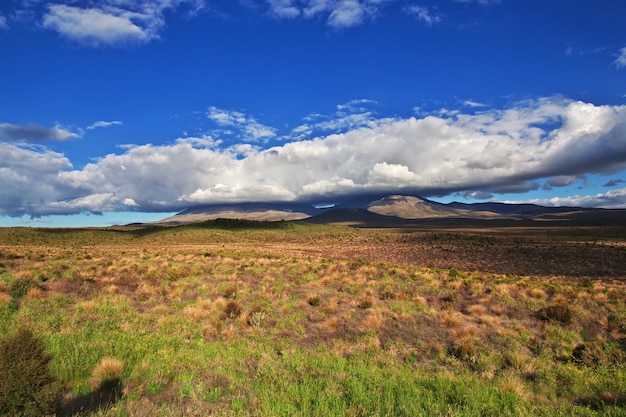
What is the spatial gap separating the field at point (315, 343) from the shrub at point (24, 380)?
1.09m

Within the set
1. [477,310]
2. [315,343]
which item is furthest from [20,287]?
[477,310]

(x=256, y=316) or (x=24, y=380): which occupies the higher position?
(x=24, y=380)

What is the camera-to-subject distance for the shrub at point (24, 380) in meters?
5.04

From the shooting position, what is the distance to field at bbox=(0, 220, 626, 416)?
6.73 m

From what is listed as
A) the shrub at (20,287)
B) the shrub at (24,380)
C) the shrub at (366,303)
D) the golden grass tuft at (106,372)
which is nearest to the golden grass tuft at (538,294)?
the shrub at (366,303)

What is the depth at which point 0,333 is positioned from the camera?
361 inches

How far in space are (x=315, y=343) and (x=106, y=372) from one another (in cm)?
575

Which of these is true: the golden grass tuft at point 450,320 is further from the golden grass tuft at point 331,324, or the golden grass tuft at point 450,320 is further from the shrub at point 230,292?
the shrub at point 230,292

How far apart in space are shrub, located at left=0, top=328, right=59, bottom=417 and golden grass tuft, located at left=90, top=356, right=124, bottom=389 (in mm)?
1692

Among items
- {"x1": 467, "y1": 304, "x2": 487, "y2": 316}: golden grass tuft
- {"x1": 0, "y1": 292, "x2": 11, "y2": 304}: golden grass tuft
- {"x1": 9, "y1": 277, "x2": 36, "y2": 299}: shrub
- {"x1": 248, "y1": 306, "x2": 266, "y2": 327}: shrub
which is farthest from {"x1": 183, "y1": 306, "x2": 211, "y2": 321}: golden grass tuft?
{"x1": 467, "y1": 304, "x2": 487, "y2": 316}: golden grass tuft

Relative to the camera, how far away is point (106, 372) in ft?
24.4

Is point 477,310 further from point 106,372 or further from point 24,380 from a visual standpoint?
point 24,380

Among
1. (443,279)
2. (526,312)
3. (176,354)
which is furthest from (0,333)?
(443,279)

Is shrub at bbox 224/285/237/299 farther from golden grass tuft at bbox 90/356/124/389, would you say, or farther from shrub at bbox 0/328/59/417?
shrub at bbox 0/328/59/417
